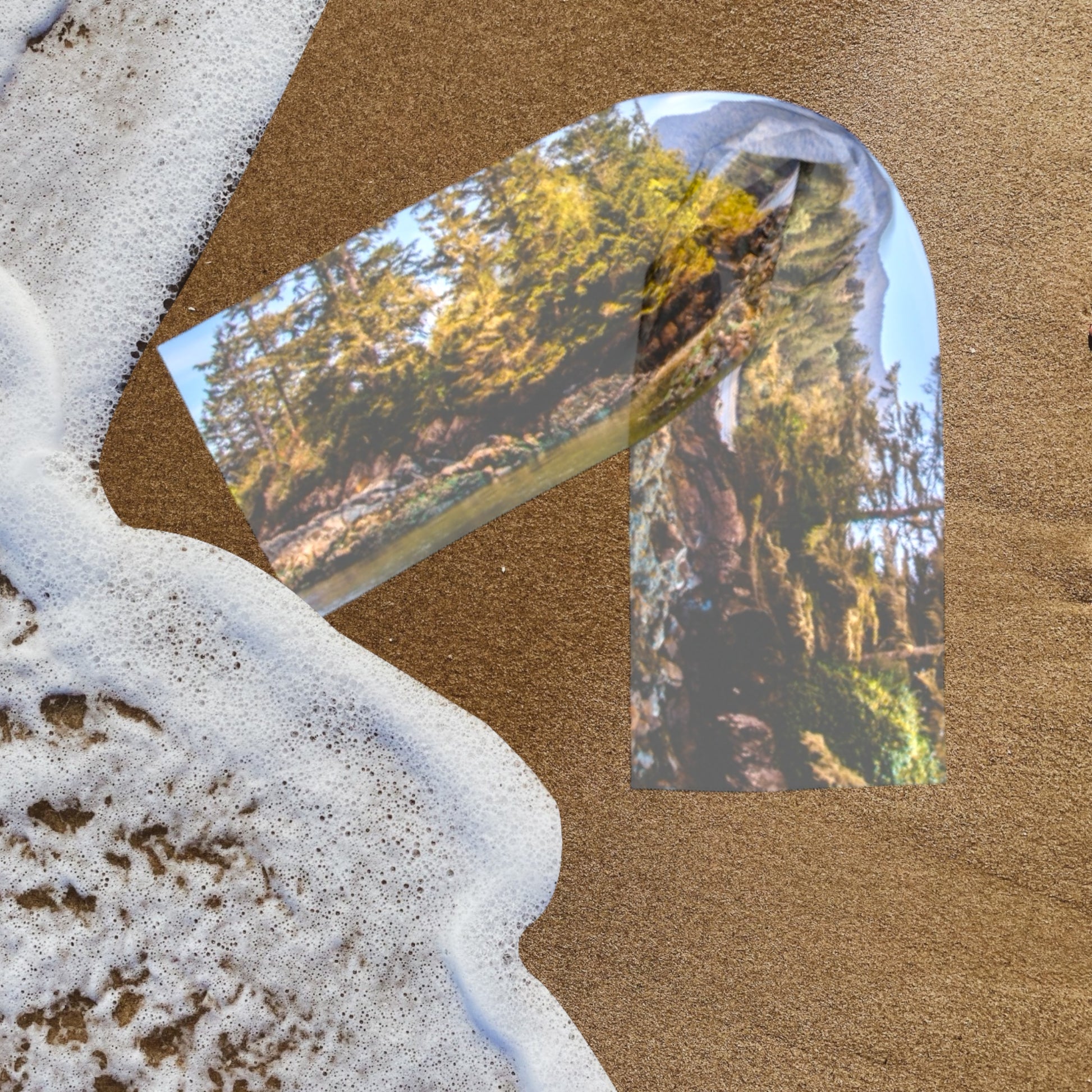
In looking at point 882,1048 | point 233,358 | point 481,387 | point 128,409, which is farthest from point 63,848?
point 882,1048

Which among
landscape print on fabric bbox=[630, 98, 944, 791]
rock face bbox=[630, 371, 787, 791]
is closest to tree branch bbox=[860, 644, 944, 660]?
landscape print on fabric bbox=[630, 98, 944, 791]

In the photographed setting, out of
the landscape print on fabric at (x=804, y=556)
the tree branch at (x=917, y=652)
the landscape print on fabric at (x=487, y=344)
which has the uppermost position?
the landscape print on fabric at (x=487, y=344)

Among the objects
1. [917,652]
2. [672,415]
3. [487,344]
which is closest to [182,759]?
[487,344]

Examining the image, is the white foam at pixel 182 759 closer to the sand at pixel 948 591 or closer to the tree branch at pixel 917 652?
the sand at pixel 948 591

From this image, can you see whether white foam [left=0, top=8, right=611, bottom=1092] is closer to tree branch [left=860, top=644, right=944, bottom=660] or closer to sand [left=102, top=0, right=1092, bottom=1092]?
sand [left=102, top=0, right=1092, bottom=1092]

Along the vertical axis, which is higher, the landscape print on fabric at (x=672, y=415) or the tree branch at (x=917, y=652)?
the landscape print on fabric at (x=672, y=415)

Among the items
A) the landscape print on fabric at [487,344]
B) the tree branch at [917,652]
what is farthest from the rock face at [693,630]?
the tree branch at [917,652]

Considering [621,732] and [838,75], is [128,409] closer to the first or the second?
[621,732]
